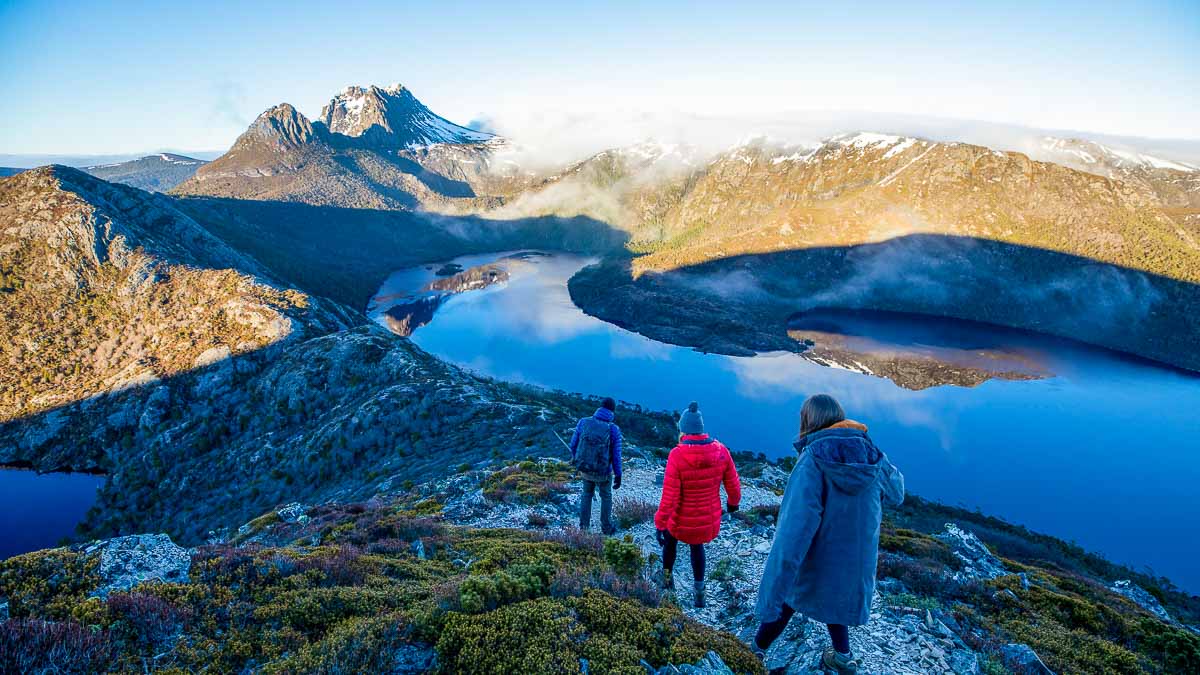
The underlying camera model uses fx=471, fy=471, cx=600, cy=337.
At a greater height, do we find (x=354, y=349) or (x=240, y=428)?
(x=354, y=349)

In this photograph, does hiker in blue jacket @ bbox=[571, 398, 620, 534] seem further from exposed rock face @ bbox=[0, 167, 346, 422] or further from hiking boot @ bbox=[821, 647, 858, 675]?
exposed rock face @ bbox=[0, 167, 346, 422]

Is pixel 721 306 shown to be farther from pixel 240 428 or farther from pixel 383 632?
pixel 383 632

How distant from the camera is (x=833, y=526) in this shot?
498 centimetres

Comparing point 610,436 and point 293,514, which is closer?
point 610,436

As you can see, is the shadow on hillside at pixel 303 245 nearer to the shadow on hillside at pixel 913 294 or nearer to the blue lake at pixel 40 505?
the blue lake at pixel 40 505

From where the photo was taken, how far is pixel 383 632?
17.1ft

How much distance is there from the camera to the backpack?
10.3 metres

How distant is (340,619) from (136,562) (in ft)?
10.7

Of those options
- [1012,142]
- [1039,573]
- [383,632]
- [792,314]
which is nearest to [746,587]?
[383,632]

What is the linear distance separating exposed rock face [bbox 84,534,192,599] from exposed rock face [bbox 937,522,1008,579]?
1457 cm

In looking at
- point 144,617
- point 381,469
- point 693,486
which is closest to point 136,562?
point 144,617

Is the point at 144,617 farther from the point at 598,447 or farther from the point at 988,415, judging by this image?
the point at 988,415

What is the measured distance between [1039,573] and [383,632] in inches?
677

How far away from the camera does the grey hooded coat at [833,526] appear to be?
4789 millimetres
